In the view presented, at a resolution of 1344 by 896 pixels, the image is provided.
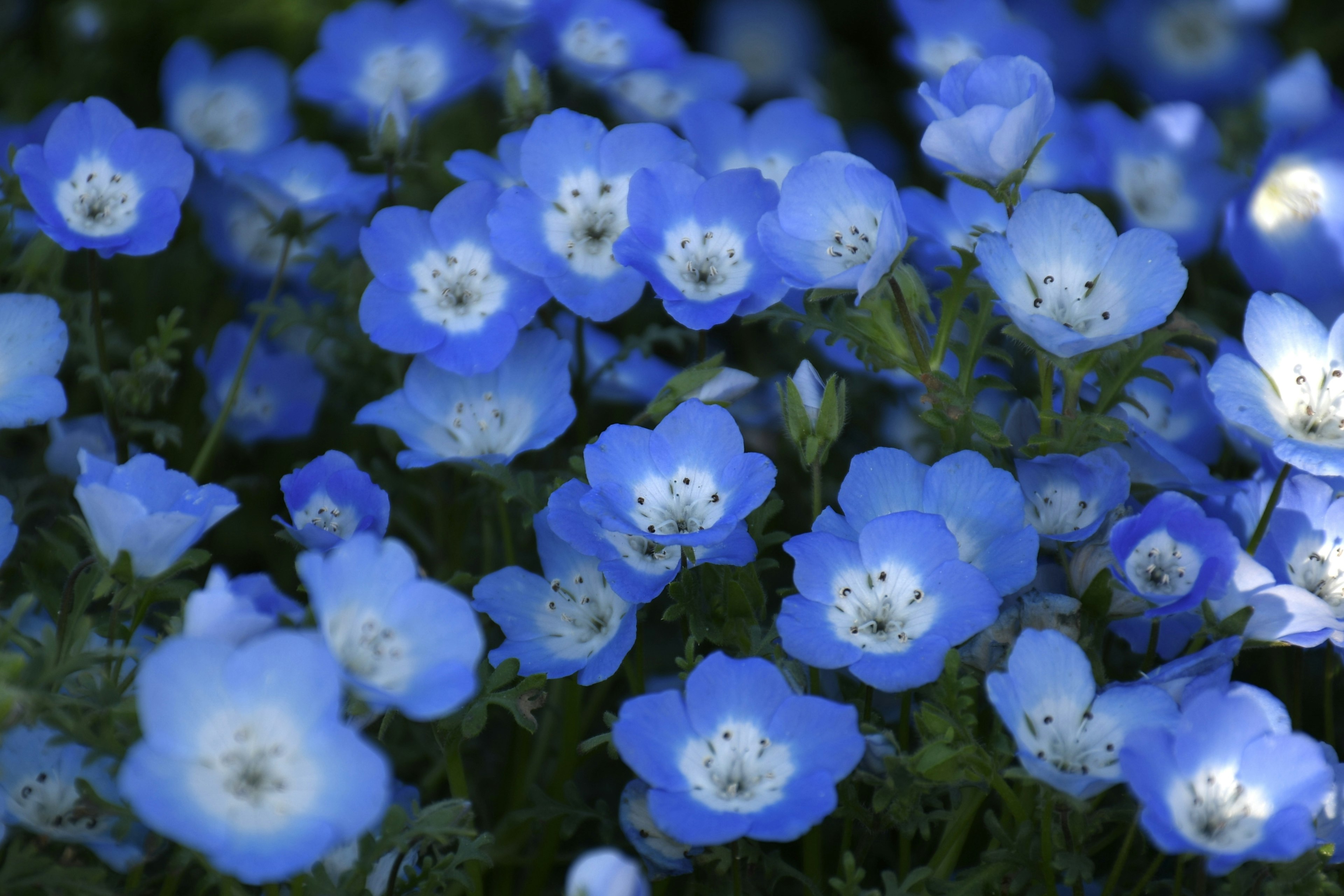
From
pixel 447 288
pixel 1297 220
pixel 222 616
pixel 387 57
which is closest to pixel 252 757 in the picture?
pixel 222 616

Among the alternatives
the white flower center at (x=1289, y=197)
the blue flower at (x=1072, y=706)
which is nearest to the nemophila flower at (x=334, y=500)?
the blue flower at (x=1072, y=706)

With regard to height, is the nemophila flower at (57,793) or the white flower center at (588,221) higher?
the white flower center at (588,221)

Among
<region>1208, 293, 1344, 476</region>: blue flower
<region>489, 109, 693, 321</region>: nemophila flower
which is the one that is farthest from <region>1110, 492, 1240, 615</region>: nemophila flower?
<region>489, 109, 693, 321</region>: nemophila flower

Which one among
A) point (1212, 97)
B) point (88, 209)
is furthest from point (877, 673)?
point (1212, 97)

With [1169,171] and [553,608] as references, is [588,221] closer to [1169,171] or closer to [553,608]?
[553,608]

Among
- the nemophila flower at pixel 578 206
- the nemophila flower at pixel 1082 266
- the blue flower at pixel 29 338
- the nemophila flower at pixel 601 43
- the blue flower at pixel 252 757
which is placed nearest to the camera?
the blue flower at pixel 252 757

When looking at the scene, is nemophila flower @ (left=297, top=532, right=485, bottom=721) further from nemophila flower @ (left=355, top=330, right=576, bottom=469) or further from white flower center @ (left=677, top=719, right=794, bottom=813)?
nemophila flower @ (left=355, top=330, right=576, bottom=469)

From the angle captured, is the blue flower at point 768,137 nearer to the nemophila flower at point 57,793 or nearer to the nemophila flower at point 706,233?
the nemophila flower at point 706,233

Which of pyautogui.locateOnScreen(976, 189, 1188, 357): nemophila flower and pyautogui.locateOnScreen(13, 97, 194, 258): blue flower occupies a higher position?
pyautogui.locateOnScreen(976, 189, 1188, 357): nemophila flower
